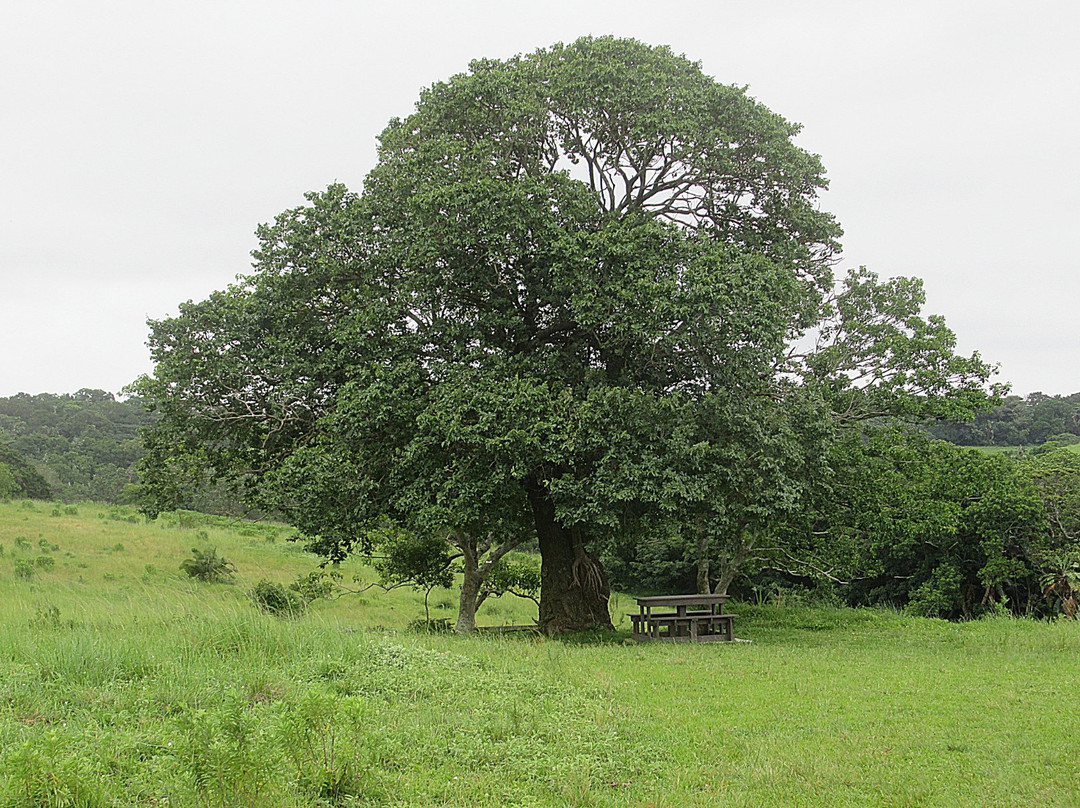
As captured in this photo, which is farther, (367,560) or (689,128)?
(367,560)

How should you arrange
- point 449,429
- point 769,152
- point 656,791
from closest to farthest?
point 656,791 < point 449,429 < point 769,152

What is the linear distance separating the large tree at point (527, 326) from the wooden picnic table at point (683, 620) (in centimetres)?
149

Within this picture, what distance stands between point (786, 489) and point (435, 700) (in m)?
7.25

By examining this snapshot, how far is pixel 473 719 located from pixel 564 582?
9498 millimetres

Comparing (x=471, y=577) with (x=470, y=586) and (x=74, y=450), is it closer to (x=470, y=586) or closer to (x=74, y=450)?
(x=470, y=586)

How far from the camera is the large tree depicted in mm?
12383

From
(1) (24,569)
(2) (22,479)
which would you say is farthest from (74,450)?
(1) (24,569)

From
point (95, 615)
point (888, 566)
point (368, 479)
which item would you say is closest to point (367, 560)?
point (368, 479)

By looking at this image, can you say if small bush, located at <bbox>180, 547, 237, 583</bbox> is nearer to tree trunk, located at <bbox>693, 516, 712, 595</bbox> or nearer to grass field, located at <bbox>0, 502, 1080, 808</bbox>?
grass field, located at <bbox>0, 502, 1080, 808</bbox>

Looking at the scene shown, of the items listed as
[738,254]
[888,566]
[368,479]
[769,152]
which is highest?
[769,152]

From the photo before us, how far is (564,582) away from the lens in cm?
1570

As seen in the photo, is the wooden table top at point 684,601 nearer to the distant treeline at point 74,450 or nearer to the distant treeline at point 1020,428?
the distant treeline at point 74,450

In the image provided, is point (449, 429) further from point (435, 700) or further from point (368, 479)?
point (435, 700)

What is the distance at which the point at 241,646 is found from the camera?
770 cm
